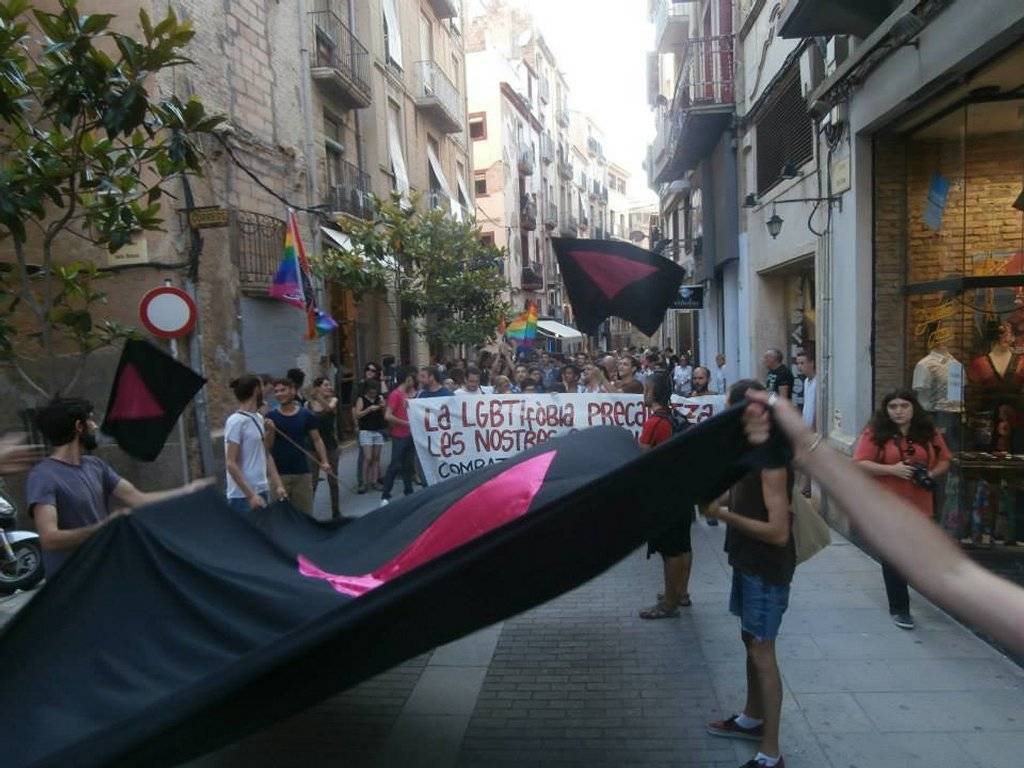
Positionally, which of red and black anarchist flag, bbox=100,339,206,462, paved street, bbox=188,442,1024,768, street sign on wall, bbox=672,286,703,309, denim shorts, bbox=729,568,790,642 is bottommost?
paved street, bbox=188,442,1024,768

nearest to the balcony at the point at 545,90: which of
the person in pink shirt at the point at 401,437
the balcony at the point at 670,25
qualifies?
the balcony at the point at 670,25

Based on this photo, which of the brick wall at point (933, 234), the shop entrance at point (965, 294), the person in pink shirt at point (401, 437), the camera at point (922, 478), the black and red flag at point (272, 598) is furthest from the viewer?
the person in pink shirt at point (401, 437)

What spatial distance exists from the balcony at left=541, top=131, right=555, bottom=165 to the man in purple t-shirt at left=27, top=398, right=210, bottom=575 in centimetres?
4721

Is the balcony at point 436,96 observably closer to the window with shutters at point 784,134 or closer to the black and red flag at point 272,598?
the window with shutters at point 784,134

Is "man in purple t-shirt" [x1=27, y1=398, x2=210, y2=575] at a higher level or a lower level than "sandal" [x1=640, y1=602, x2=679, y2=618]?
higher

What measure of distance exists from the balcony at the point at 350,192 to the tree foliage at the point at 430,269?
31cm

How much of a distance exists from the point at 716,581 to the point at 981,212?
13.8ft

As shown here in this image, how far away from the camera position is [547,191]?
165ft

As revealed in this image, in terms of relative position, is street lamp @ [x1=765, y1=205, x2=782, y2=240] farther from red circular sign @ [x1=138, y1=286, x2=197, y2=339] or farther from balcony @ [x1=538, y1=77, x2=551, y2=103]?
balcony @ [x1=538, y1=77, x2=551, y2=103]

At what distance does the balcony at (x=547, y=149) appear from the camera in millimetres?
49375

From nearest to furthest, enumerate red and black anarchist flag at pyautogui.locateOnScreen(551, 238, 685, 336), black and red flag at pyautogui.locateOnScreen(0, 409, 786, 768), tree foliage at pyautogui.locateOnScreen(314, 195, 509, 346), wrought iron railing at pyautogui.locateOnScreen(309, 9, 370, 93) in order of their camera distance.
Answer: black and red flag at pyautogui.locateOnScreen(0, 409, 786, 768) < red and black anarchist flag at pyautogui.locateOnScreen(551, 238, 685, 336) < tree foliage at pyautogui.locateOnScreen(314, 195, 509, 346) < wrought iron railing at pyautogui.locateOnScreen(309, 9, 370, 93)

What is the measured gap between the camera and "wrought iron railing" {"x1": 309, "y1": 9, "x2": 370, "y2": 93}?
1595 centimetres

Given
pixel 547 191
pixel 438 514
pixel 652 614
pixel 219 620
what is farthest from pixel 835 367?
pixel 547 191

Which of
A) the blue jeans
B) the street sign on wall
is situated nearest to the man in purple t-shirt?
the blue jeans
